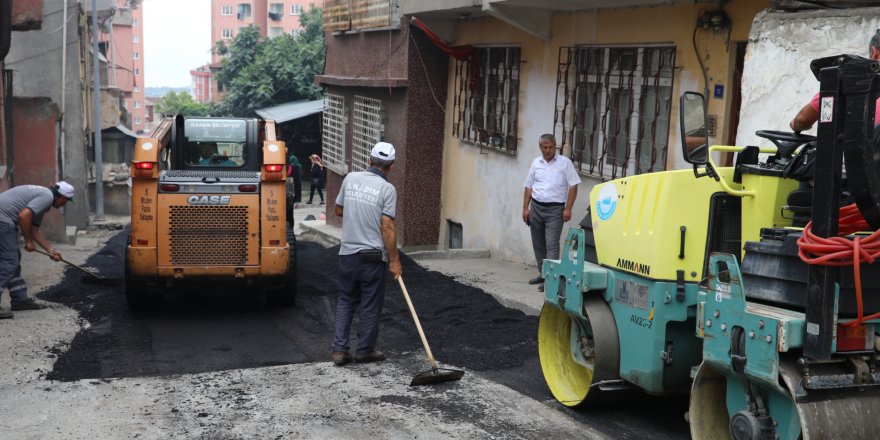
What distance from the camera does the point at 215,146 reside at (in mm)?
11250

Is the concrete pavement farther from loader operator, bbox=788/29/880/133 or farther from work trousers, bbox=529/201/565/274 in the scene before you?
loader operator, bbox=788/29/880/133

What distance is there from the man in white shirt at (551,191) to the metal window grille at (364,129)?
6301 millimetres

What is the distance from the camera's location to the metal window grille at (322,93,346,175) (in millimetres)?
19378

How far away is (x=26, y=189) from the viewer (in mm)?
9906

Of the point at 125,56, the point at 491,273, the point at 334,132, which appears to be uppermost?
the point at 125,56

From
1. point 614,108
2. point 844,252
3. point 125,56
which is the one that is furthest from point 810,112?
point 125,56

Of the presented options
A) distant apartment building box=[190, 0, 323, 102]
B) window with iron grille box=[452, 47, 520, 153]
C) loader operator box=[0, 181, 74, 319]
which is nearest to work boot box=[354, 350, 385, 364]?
loader operator box=[0, 181, 74, 319]

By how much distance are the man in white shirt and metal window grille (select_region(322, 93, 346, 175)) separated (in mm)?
9093

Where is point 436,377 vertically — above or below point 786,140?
below

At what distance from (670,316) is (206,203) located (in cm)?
565

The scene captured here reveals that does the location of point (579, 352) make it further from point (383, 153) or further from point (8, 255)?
point (8, 255)

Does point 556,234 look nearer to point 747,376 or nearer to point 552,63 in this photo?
point 552,63

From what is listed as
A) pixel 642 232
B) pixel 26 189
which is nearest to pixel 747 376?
pixel 642 232

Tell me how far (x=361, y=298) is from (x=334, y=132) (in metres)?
12.8
